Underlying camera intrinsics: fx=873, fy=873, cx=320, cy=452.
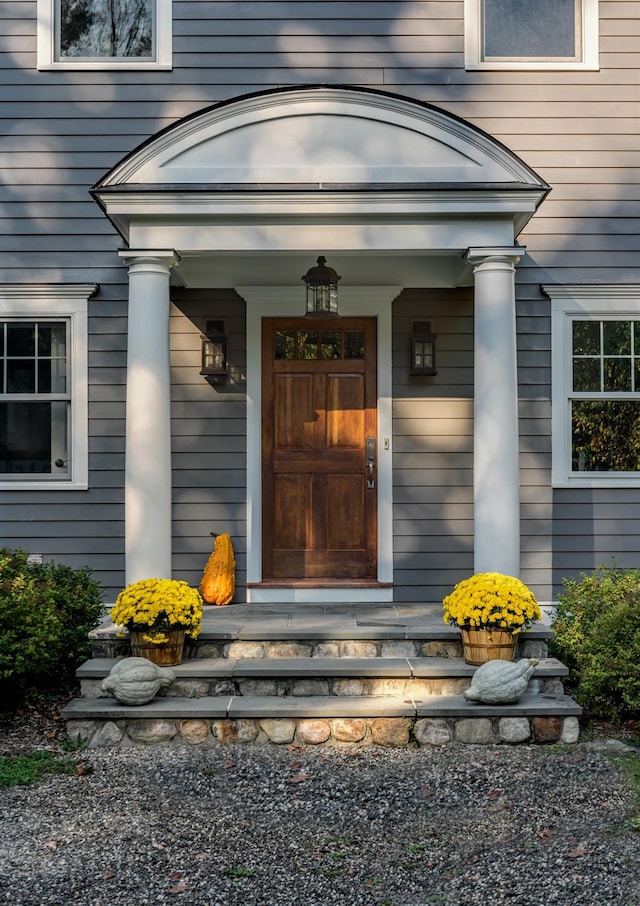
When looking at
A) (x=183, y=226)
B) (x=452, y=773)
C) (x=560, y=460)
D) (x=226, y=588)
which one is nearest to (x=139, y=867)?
(x=452, y=773)

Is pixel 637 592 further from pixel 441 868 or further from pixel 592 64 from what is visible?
pixel 592 64

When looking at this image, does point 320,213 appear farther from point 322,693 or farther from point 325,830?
point 325,830

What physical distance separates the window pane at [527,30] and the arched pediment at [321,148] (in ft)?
5.19

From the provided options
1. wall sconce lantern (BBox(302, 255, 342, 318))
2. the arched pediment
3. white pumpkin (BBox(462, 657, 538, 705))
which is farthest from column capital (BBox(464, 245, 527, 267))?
white pumpkin (BBox(462, 657, 538, 705))

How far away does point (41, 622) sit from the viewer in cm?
509

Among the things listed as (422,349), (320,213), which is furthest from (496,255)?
(422,349)

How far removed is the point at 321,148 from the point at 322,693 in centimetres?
334

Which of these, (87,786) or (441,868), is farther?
(87,786)

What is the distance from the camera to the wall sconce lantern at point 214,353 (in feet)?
21.3

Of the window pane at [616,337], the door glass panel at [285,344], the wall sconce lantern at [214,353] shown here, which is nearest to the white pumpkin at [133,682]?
the wall sconce lantern at [214,353]

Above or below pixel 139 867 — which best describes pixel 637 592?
above

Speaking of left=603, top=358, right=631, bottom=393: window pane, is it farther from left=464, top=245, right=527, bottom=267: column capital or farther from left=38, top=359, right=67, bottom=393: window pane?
left=38, top=359, right=67, bottom=393: window pane

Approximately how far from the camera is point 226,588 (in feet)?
20.9

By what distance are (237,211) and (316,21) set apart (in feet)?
6.88
